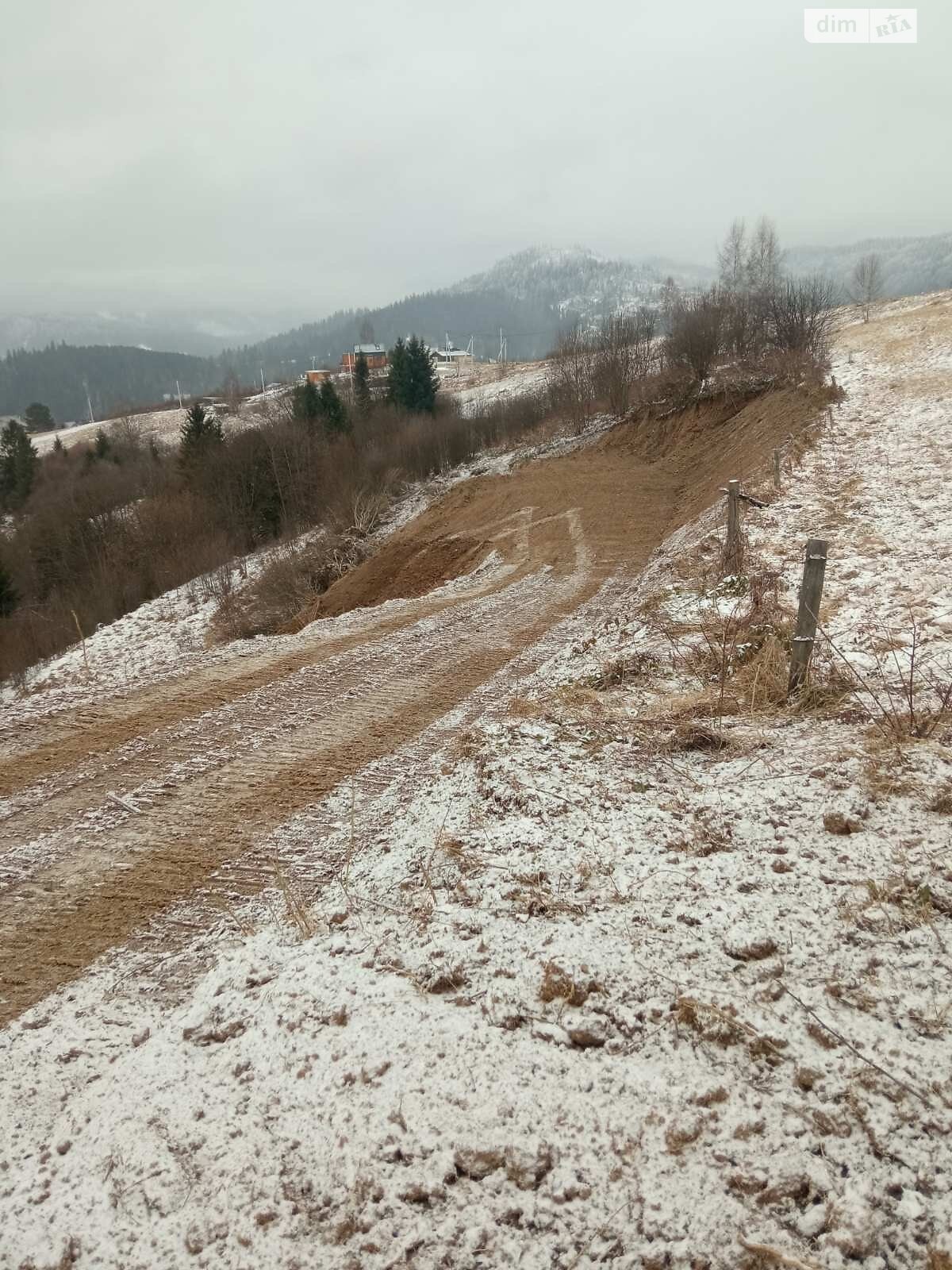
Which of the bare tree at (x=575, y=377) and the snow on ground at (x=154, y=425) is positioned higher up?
the snow on ground at (x=154, y=425)

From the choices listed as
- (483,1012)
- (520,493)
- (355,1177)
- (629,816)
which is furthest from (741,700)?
(520,493)

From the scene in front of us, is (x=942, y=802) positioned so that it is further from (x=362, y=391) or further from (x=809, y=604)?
(x=362, y=391)

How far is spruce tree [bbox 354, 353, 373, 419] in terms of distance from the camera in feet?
163

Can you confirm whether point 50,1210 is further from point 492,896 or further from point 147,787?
point 147,787

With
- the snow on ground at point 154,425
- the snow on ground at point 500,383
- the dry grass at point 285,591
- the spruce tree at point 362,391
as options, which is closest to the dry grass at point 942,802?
the dry grass at point 285,591

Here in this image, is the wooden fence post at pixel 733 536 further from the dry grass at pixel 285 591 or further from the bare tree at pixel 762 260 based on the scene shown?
the bare tree at pixel 762 260

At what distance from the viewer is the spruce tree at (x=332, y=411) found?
45.1 metres

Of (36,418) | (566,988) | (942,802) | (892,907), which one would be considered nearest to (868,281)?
(942,802)

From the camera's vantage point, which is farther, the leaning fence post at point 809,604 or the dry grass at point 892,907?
the leaning fence post at point 809,604

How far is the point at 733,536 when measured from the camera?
30.9ft

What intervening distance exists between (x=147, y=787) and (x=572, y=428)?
35748 mm

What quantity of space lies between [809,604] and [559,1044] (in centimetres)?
413

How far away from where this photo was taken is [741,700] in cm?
568

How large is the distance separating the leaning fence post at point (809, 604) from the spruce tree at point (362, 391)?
45647 millimetres
